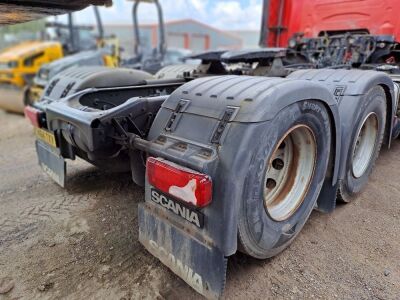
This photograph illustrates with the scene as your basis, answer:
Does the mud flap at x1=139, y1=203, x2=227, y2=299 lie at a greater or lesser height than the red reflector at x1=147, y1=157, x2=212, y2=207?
lesser

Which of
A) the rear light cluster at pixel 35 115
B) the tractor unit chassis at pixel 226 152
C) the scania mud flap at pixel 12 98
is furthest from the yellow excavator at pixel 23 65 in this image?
the tractor unit chassis at pixel 226 152

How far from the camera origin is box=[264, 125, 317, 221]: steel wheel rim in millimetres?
2133

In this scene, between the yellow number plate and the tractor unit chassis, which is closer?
the tractor unit chassis

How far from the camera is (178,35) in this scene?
26.2m

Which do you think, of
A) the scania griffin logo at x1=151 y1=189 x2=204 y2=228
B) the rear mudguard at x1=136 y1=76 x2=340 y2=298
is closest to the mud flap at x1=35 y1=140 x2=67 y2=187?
the rear mudguard at x1=136 y1=76 x2=340 y2=298

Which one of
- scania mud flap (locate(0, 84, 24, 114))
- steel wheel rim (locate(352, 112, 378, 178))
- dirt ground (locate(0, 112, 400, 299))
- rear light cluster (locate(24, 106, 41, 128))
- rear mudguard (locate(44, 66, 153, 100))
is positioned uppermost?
rear mudguard (locate(44, 66, 153, 100))

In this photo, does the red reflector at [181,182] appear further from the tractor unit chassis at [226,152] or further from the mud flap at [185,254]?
the mud flap at [185,254]

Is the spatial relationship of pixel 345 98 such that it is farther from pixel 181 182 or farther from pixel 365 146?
pixel 181 182

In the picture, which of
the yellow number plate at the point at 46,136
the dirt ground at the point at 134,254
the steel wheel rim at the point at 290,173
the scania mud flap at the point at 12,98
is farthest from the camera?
the scania mud flap at the point at 12,98

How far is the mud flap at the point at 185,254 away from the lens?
161cm

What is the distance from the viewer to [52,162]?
2.95 meters

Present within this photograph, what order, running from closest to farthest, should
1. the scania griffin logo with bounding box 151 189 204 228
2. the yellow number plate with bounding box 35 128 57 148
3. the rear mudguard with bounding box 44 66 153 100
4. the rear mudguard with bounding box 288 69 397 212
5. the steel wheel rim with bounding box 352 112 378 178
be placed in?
the scania griffin logo with bounding box 151 189 204 228 < the rear mudguard with bounding box 288 69 397 212 < the yellow number plate with bounding box 35 128 57 148 < the steel wheel rim with bounding box 352 112 378 178 < the rear mudguard with bounding box 44 66 153 100

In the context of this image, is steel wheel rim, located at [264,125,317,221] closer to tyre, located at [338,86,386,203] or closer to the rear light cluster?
tyre, located at [338,86,386,203]

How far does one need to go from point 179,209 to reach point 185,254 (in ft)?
0.79
